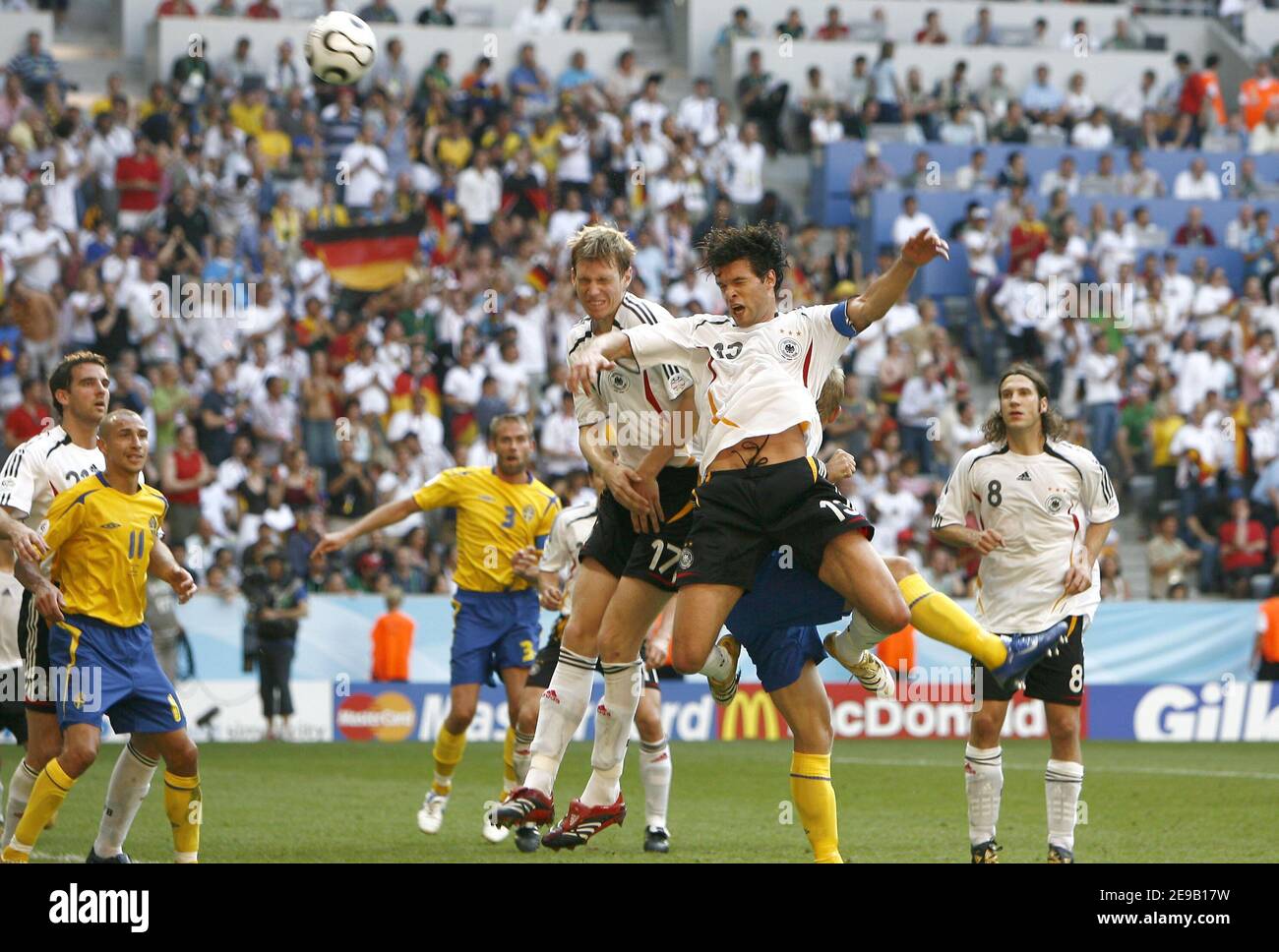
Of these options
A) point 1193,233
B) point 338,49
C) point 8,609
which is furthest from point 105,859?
point 1193,233

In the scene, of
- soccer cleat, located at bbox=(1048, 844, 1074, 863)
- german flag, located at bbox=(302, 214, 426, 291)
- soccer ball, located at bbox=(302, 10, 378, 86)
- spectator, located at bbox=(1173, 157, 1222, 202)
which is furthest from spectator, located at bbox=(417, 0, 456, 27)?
soccer cleat, located at bbox=(1048, 844, 1074, 863)

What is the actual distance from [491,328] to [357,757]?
7298 millimetres

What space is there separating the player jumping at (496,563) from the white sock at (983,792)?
3417 mm

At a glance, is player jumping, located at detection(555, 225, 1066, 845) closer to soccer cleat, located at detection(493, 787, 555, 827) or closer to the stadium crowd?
soccer cleat, located at detection(493, 787, 555, 827)

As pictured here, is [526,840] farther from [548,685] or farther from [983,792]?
[983,792]

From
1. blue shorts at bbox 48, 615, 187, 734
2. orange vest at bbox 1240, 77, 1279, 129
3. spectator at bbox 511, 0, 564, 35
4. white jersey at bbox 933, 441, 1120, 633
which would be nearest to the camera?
blue shorts at bbox 48, 615, 187, 734

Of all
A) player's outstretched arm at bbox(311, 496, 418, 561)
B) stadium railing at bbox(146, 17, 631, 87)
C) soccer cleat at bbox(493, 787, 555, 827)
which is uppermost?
stadium railing at bbox(146, 17, 631, 87)

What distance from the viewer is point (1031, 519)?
1010cm

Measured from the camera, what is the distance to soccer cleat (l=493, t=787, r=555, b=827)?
27.1 ft

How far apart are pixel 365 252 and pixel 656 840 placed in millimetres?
14074

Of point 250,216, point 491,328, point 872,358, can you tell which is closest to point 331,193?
point 250,216

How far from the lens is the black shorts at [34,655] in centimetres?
939

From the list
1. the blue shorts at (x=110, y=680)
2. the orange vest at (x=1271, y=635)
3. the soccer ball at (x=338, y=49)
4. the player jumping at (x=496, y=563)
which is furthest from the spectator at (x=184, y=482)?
the orange vest at (x=1271, y=635)

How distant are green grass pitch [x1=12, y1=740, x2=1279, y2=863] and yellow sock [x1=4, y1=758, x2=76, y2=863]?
47.5 inches
